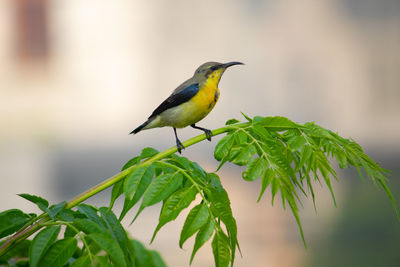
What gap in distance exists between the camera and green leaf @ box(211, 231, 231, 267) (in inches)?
44.8

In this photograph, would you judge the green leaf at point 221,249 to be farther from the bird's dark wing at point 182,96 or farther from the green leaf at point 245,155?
the bird's dark wing at point 182,96

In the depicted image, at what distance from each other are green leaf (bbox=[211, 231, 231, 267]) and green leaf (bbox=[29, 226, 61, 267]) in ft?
0.99

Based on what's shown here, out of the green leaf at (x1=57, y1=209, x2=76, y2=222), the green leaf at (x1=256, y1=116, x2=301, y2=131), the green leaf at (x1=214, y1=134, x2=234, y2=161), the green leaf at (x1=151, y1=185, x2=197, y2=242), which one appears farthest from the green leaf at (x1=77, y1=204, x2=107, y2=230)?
the green leaf at (x1=256, y1=116, x2=301, y2=131)

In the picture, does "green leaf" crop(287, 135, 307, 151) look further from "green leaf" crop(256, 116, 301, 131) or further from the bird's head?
the bird's head

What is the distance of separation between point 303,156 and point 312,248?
698cm

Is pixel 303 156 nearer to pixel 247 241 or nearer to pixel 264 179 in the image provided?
pixel 264 179

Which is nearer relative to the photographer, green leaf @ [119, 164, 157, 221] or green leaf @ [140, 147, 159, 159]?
green leaf @ [119, 164, 157, 221]

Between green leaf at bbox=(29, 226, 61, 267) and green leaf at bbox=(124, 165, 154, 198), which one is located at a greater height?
green leaf at bbox=(124, 165, 154, 198)

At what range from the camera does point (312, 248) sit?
7949 millimetres

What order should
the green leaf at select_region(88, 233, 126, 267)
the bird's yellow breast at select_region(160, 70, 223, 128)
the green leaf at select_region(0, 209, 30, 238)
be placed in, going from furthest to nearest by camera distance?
the bird's yellow breast at select_region(160, 70, 223, 128), the green leaf at select_region(0, 209, 30, 238), the green leaf at select_region(88, 233, 126, 267)

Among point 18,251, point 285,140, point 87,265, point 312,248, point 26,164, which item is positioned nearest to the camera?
point 87,265

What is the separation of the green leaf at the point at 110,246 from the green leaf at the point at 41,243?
0.24 ft

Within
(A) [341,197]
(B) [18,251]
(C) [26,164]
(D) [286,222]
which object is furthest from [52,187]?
(B) [18,251]

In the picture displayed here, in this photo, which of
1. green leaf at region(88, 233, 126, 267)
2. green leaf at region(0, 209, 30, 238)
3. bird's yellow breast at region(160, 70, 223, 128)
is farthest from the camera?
bird's yellow breast at region(160, 70, 223, 128)
